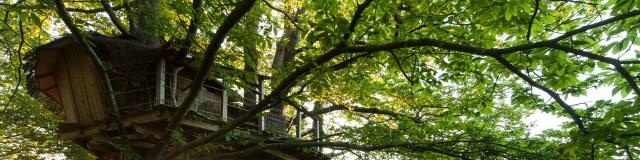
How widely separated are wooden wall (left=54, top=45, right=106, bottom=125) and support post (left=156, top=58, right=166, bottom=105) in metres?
0.99

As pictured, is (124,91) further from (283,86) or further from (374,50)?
(374,50)

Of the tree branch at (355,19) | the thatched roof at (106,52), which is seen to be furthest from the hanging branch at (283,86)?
the thatched roof at (106,52)

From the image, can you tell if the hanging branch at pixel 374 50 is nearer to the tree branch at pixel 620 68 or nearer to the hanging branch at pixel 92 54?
the tree branch at pixel 620 68

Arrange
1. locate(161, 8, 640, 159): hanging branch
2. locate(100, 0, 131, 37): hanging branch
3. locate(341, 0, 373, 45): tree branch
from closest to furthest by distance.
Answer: locate(161, 8, 640, 159): hanging branch < locate(341, 0, 373, 45): tree branch < locate(100, 0, 131, 37): hanging branch

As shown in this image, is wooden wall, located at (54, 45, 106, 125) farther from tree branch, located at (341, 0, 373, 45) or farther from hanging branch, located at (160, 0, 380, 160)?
tree branch, located at (341, 0, 373, 45)

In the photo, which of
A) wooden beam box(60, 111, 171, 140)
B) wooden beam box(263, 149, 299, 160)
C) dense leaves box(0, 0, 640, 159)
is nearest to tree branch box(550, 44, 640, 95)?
dense leaves box(0, 0, 640, 159)

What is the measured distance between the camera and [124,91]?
7.97 m

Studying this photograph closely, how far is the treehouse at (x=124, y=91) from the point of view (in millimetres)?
7672

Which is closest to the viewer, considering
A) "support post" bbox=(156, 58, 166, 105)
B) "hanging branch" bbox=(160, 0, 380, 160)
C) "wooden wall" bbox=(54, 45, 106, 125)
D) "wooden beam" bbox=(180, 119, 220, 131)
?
"hanging branch" bbox=(160, 0, 380, 160)

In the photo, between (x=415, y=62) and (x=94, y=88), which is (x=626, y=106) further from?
(x=94, y=88)

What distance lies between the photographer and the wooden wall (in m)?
8.13

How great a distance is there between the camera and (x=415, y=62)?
593 cm

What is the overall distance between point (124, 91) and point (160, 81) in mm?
699

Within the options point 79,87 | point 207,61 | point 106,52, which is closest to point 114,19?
point 106,52
